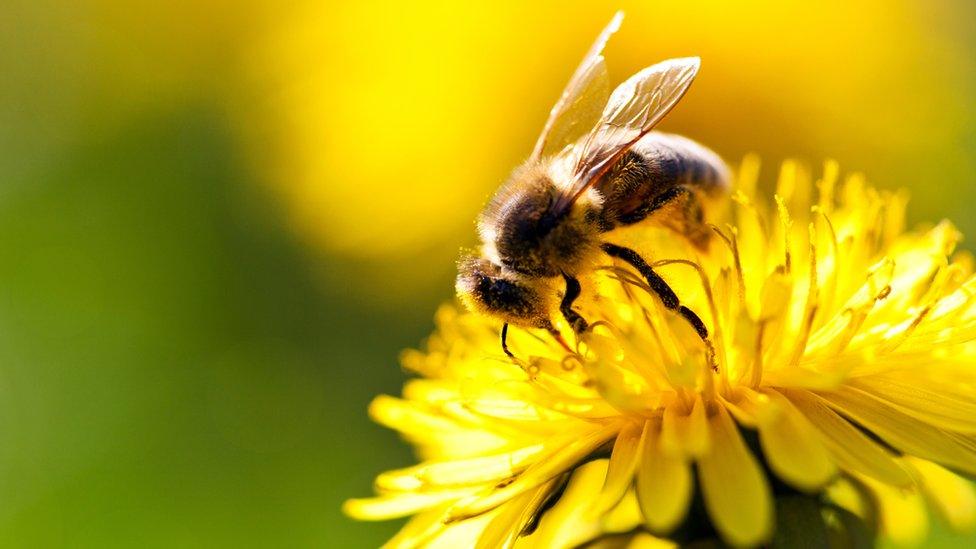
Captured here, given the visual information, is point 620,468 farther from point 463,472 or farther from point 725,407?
point 463,472

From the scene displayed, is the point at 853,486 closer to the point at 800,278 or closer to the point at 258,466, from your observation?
the point at 800,278

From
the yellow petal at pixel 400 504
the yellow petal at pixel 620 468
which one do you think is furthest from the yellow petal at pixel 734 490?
the yellow petal at pixel 400 504

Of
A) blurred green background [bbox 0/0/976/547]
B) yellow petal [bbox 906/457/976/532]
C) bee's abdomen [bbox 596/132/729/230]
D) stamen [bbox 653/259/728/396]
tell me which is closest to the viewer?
yellow petal [bbox 906/457/976/532]

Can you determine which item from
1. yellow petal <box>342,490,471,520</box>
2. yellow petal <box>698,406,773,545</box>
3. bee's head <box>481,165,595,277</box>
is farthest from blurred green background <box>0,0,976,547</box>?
yellow petal <box>698,406,773,545</box>

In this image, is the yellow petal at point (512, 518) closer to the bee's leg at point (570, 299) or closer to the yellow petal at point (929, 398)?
the bee's leg at point (570, 299)

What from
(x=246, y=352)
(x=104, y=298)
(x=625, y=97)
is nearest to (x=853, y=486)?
(x=625, y=97)

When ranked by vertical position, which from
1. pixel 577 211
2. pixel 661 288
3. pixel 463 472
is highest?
pixel 577 211

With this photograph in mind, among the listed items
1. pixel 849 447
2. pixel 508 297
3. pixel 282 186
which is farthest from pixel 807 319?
pixel 282 186

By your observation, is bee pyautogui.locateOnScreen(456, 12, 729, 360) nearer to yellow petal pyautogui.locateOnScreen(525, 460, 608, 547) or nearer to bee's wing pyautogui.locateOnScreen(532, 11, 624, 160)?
bee's wing pyautogui.locateOnScreen(532, 11, 624, 160)
